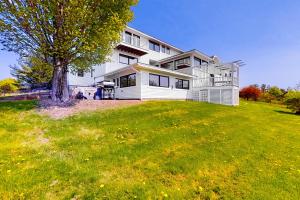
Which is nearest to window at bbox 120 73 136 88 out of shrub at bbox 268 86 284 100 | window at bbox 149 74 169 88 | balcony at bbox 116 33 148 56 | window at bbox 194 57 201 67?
window at bbox 149 74 169 88

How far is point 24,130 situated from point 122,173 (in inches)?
238

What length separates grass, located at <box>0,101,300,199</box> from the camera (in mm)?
4195

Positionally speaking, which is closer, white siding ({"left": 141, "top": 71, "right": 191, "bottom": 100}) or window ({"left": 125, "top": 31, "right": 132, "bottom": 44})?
white siding ({"left": 141, "top": 71, "right": 191, "bottom": 100})

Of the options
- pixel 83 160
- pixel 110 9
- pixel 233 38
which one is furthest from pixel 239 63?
pixel 83 160

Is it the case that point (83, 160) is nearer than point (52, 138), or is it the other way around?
point (83, 160)

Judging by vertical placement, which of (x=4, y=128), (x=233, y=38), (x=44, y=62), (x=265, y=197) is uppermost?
(x=233, y=38)

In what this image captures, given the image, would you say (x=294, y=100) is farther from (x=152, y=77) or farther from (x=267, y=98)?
(x=267, y=98)

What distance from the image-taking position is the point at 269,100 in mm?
39062

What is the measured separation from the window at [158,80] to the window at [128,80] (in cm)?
183

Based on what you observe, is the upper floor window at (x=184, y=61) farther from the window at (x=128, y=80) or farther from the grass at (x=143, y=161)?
the grass at (x=143, y=161)

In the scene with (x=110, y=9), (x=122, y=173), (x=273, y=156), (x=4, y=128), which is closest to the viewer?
(x=122, y=173)

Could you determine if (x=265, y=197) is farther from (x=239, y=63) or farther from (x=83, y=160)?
(x=239, y=63)

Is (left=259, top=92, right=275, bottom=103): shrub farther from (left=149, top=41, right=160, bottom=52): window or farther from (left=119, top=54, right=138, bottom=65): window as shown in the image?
(left=119, top=54, right=138, bottom=65): window

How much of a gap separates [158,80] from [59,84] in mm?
10359
